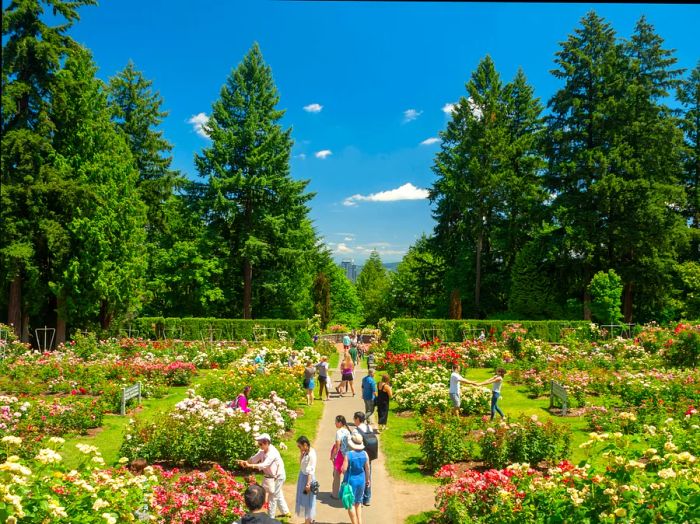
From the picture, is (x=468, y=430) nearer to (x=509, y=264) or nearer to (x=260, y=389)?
(x=260, y=389)

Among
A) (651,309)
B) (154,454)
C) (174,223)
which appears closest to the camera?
(154,454)

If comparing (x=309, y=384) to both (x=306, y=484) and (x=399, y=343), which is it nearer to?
(x=399, y=343)

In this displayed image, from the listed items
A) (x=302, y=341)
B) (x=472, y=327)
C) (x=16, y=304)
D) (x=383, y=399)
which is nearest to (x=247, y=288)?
(x=302, y=341)

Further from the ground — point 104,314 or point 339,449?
point 104,314

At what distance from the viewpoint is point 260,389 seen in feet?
47.4

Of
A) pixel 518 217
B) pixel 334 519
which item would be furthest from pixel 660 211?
pixel 334 519

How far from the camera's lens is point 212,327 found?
3166 centimetres

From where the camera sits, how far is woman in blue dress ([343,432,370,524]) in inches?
306

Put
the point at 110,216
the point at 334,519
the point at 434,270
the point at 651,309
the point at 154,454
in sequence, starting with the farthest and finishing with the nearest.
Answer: the point at 434,270 → the point at 651,309 → the point at 110,216 → the point at 154,454 → the point at 334,519

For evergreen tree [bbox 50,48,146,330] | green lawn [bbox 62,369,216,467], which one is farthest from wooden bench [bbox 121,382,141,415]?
evergreen tree [bbox 50,48,146,330]

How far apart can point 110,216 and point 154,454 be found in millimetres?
20420

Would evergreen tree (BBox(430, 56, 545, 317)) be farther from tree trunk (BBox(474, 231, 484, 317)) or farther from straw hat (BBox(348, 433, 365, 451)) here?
straw hat (BBox(348, 433, 365, 451))

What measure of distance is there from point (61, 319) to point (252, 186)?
1522 cm

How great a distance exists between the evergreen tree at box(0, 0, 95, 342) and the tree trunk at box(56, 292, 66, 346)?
→ 2.66 feet
